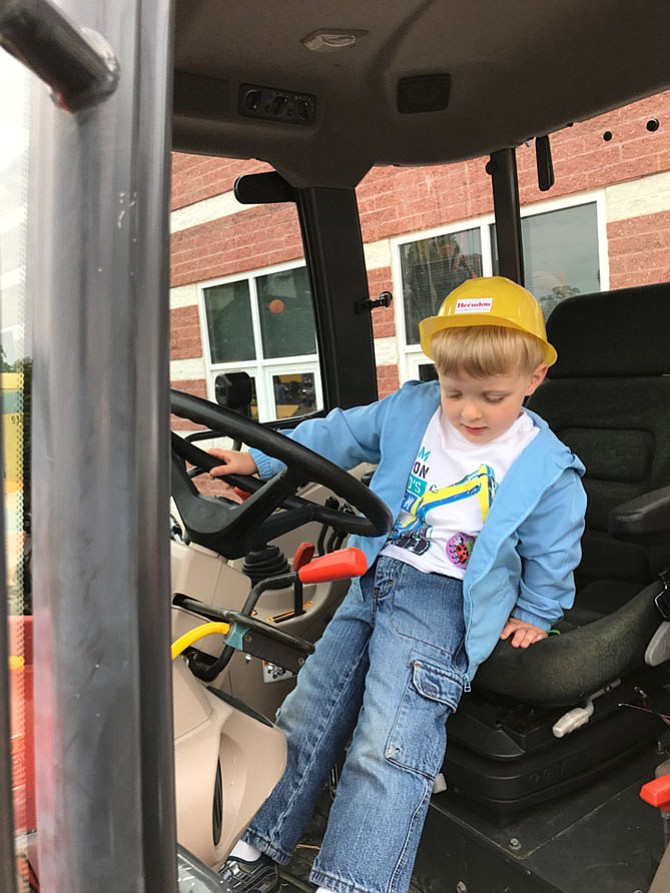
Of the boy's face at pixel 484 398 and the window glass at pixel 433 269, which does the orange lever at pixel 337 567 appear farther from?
the window glass at pixel 433 269

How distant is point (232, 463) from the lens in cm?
136

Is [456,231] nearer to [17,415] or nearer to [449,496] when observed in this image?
[449,496]

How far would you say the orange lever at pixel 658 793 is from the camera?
1251 millimetres

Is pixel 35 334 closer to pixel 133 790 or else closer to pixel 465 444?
pixel 133 790

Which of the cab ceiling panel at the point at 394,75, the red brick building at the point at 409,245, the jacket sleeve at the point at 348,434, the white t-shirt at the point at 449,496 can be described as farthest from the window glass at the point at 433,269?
the white t-shirt at the point at 449,496

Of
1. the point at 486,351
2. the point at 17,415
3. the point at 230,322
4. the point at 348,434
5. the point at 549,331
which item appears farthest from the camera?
the point at 230,322

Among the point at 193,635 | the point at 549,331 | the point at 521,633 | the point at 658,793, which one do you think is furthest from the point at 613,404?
the point at 193,635

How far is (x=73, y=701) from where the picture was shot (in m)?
0.52

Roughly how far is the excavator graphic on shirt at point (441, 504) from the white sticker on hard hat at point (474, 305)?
290 millimetres

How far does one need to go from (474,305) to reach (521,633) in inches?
23.1

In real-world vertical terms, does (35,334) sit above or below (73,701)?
above

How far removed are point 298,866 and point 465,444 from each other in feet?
2.69

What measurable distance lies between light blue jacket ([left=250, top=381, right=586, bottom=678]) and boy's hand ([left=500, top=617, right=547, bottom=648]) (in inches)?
0.6

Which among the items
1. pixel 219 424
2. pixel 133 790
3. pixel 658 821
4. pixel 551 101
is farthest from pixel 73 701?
pixel 551 101
